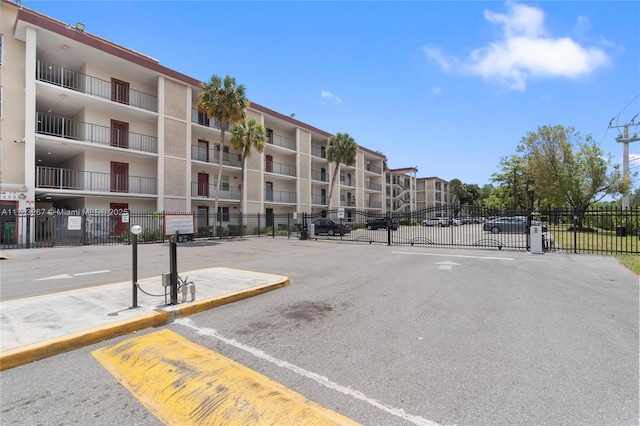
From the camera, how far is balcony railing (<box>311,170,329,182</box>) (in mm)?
40781

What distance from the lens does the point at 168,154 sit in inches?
926

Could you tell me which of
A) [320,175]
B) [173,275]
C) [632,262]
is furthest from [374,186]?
[173,275]

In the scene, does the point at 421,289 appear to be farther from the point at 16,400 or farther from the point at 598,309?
the point at 16,400

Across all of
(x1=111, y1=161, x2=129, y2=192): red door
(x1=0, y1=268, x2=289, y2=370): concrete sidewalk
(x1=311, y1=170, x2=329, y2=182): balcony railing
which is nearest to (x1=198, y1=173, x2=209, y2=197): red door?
(x1=111, y1=161, x2=129, y2=192): red door

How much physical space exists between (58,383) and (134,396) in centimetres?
96

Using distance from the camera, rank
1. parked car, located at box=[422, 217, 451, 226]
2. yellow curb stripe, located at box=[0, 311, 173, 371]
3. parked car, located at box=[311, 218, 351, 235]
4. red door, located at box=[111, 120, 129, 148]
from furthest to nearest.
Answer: parked car, located at box=[311, 218, 351, 235] < parked car, located at box=[422, 217, 451, 226] < red door, located at box=[111, 120, 129, 148] < yellow curb stripe, located at box=[0, 311, 173, 371]

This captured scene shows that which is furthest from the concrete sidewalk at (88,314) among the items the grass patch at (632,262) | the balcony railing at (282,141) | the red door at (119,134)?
the balcony railing at (282,141)

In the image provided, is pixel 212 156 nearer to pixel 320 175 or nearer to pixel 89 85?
pixel 89 85

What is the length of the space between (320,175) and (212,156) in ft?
52.8

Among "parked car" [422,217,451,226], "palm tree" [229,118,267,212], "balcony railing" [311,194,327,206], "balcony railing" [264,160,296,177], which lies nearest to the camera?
"palm tree" [229,118,267,212]

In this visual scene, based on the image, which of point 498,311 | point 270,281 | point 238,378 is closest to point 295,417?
point 238,378

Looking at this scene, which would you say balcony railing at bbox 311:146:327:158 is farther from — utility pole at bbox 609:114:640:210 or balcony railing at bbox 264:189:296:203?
utility pole at bbox 609:114:640:210

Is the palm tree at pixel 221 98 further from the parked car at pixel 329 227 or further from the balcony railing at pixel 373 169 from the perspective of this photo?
the balcony railing at pixel 373 169

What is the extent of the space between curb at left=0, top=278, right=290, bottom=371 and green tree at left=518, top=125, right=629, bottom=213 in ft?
120
